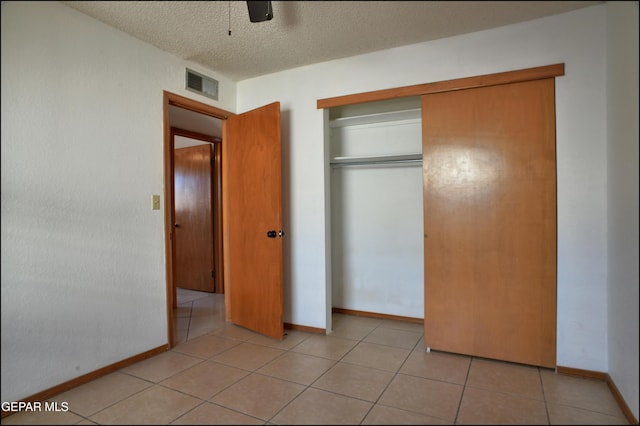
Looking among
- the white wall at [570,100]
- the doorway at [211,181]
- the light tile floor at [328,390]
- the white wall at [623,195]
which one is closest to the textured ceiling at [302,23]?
the white wall at [570,100]

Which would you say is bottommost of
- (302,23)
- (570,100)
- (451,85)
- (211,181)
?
(211,181)

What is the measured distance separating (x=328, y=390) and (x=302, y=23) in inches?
97.3

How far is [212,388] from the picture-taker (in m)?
2.23

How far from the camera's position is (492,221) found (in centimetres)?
257

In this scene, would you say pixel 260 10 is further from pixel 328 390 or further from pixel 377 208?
pixel 328 390

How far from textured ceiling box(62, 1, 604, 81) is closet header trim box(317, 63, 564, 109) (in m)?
0.35

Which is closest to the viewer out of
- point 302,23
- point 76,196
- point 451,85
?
point 76,196

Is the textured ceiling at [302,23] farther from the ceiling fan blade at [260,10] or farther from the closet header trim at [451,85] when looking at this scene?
the closet header trim at [451,85]

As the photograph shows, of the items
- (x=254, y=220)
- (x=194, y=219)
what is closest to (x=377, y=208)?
(x=254, y=220)

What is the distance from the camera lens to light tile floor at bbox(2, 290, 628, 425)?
6.27 feet

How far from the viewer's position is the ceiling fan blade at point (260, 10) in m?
2.08

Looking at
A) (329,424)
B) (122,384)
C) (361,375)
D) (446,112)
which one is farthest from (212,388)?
(446,112)

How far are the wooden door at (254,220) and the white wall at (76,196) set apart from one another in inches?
29.9

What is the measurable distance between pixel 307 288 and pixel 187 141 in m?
3.26
